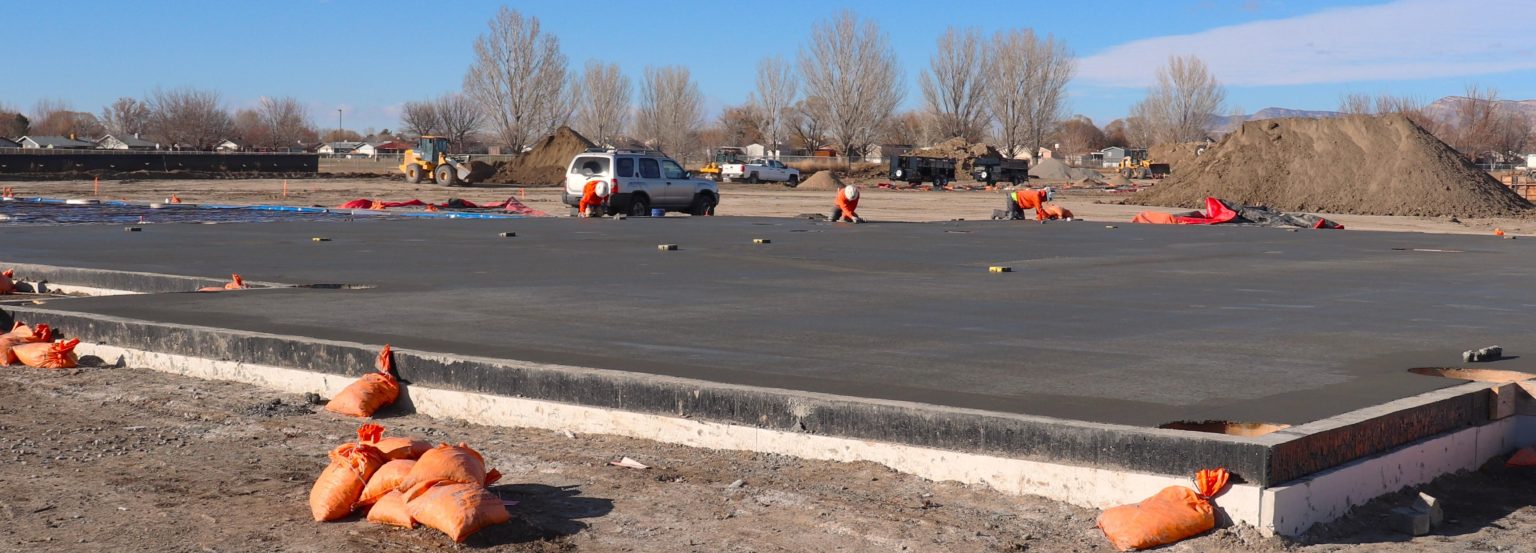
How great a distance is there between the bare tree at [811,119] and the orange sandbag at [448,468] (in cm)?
11034

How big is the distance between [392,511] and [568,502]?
0.77 meters

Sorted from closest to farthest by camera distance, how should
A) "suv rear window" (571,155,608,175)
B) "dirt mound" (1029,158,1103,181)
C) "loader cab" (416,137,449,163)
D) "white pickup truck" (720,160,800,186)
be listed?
"suv rear window" (571,155,608,175)
"loader cab" (416,137,449,163)
"white pickup truck" (720,160,800,186)
"dirt mound" (1029,158,1103,181)

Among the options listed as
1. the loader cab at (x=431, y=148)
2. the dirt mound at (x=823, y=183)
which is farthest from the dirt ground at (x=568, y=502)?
the dirt mound at (x=823, y=183)

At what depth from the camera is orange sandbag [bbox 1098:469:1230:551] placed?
214 inches

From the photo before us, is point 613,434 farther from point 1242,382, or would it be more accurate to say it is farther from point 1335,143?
point 1335,143

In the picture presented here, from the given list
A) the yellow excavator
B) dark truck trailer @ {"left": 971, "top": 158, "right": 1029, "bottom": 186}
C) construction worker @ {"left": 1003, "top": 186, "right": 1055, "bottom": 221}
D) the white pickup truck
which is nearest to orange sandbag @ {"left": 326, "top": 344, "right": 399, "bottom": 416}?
construction worker @ {"left": 1003, "top": 186, "right": 1055, "bottom": 221}

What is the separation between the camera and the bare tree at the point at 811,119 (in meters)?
117

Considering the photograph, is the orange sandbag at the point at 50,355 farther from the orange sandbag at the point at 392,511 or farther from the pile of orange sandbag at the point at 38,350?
the orange sandbag at the point at 392,511

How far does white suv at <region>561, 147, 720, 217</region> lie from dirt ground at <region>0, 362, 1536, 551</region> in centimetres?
2399

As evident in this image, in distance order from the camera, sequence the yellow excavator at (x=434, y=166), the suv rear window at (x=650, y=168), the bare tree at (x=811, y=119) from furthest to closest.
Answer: the bare tree at (x=811, y=119)
the yellow excavator at (x=434, y=166)
the suv rear window at (x=650, y=168)

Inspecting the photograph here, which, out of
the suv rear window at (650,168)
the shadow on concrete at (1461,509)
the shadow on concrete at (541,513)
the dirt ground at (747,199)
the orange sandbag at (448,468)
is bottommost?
the dirt ground at (747,199)

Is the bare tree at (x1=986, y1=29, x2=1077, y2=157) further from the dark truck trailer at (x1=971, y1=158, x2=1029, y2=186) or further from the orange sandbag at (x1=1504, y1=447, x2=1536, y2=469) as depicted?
the orange sandbag at (x1=1504, y1=447, x2=1536, y2=469)

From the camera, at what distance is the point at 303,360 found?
8.74 meters

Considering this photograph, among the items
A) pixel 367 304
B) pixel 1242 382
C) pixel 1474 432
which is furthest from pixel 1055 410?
pixel 367 304
